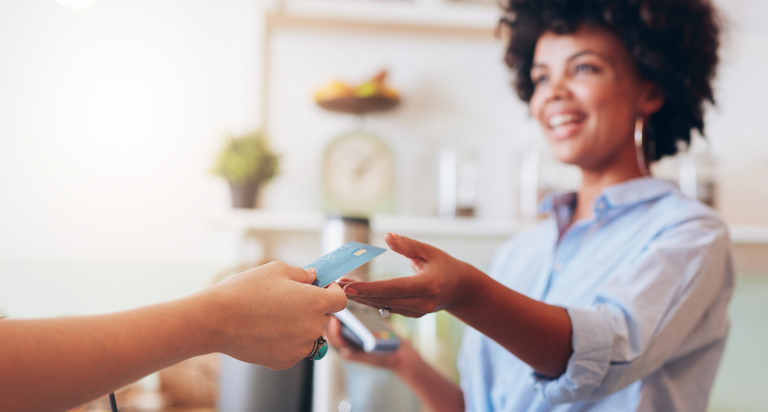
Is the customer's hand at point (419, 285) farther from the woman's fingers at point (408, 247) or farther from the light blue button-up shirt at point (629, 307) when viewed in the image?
the light blue button-up shirt at point (629, 307)

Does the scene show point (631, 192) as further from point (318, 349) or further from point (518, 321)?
point (318, 349)

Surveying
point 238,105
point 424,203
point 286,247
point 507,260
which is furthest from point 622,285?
point 238,105

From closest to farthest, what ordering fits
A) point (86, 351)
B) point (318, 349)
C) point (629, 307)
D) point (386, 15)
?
point (86, 351) < point (318, 349) < point (629, 307) < point (386, 15)

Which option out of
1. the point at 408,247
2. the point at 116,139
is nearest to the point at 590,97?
the point at 408,247

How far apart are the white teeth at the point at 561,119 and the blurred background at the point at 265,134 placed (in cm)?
46

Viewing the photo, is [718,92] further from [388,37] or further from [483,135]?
[388,37]

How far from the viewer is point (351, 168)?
49.9 inches

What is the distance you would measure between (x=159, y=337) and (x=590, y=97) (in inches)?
25.0

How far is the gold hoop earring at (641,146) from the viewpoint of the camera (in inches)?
31.0

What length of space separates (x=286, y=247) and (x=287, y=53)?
0.51 m

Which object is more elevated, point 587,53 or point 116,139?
point 587,53

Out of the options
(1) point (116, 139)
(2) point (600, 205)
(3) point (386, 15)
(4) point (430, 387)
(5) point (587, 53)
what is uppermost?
(3) point (386, 15)

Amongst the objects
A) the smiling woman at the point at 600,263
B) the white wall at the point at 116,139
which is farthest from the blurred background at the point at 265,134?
the smiling woman at the point at 600,263

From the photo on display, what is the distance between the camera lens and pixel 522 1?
871 millimetres
